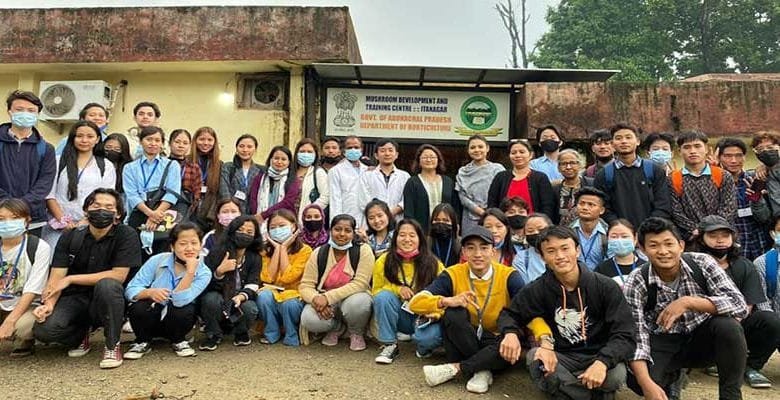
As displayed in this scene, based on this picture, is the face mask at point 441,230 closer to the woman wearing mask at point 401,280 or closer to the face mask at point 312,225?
the woman wearing mask at point 401,280

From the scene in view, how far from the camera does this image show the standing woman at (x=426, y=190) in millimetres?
4980

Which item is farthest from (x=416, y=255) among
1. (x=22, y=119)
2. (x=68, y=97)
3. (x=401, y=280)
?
(x=68, y=97)

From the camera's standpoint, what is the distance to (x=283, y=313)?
4223 millimetres

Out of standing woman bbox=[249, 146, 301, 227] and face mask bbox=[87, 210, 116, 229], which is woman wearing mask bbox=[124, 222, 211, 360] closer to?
face mask bbox=[87, 210, 116, 229]

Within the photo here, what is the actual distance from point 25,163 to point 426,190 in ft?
11.2

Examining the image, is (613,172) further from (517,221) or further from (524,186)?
(517,221)

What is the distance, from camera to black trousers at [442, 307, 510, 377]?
3.37m

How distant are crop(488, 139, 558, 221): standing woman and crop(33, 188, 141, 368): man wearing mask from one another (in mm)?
3091

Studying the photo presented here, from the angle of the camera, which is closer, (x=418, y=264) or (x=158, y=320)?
(x=158, y=320)

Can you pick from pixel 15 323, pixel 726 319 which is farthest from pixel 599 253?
pixel 15 323

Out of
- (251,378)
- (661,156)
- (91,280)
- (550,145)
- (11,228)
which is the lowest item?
(251,378)

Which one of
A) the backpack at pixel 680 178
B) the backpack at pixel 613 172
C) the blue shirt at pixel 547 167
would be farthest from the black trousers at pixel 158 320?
the backpack at pixel 680 178

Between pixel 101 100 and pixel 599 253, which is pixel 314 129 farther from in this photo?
pixel 599 253

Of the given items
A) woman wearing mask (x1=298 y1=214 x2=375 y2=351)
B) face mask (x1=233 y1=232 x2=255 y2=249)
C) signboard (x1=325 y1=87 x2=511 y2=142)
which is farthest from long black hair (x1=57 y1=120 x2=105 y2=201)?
signboard (x1=325 y1=87 x2=511 y2=142)
